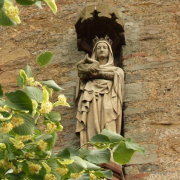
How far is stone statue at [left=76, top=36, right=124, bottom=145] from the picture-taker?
5.49m

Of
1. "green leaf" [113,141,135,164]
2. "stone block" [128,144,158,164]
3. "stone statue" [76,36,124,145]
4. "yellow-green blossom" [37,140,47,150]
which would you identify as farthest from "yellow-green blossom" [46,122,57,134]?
"stone block" [128,144,158,164]

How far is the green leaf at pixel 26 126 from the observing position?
11.2 ft

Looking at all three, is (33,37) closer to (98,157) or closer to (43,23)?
(43,23)

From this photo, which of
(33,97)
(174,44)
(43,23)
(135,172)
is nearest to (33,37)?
(43,23)

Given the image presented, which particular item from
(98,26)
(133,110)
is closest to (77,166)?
(133,110)

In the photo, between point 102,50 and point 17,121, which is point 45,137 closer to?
point 17,121

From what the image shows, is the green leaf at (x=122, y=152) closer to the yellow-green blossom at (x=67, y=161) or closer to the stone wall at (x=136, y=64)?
the yellow-green blossom at (x=67, y=161)

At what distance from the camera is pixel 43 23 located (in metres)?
7.07

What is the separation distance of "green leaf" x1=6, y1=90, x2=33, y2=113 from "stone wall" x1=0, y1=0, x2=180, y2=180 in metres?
2.10

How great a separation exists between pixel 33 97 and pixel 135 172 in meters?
1.98

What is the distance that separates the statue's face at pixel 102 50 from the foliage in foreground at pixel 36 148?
2.42 meters

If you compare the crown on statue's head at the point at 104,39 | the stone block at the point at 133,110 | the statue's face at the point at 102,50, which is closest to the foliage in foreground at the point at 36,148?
the stone block at the point at 133,110

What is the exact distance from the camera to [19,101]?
3.36 meters

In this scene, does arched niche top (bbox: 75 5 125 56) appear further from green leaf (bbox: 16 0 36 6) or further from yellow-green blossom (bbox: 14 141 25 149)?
yellow-green blossom (bbox: 14 141 25 149)
